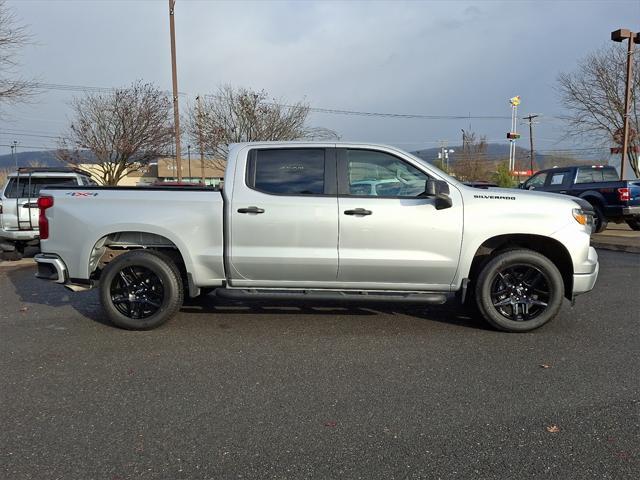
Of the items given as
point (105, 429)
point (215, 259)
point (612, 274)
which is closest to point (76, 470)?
point (105, 429)

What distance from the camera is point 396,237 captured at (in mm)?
5035

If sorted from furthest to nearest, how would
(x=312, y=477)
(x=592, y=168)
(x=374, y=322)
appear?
(x=592, y=168) < (x=374, y=322) < (x=312, y=477)

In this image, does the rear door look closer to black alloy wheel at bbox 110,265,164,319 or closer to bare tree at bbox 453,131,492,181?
black alloy wheel at bbox 110,265,164,319

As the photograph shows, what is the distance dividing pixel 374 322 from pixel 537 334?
1666mm

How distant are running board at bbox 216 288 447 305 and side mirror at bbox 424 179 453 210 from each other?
0.90 m

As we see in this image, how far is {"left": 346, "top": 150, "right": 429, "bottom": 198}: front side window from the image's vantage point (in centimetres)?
521

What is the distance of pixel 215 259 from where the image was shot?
17.1 feet

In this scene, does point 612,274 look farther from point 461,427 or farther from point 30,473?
point 30,473

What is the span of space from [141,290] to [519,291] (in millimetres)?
3917

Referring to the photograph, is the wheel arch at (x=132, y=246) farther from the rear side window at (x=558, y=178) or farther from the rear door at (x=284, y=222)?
the rear side window at (x=558, y=178)

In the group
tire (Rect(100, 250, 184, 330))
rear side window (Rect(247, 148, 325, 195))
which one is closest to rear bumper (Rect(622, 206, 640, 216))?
rear side window (Rect(247, 148, 325, 195))

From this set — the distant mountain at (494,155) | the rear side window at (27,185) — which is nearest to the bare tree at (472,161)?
the distant mountain at (494,155)

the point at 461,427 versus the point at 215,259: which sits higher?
the point at 215,259

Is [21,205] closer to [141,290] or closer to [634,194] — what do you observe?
[141,290]
